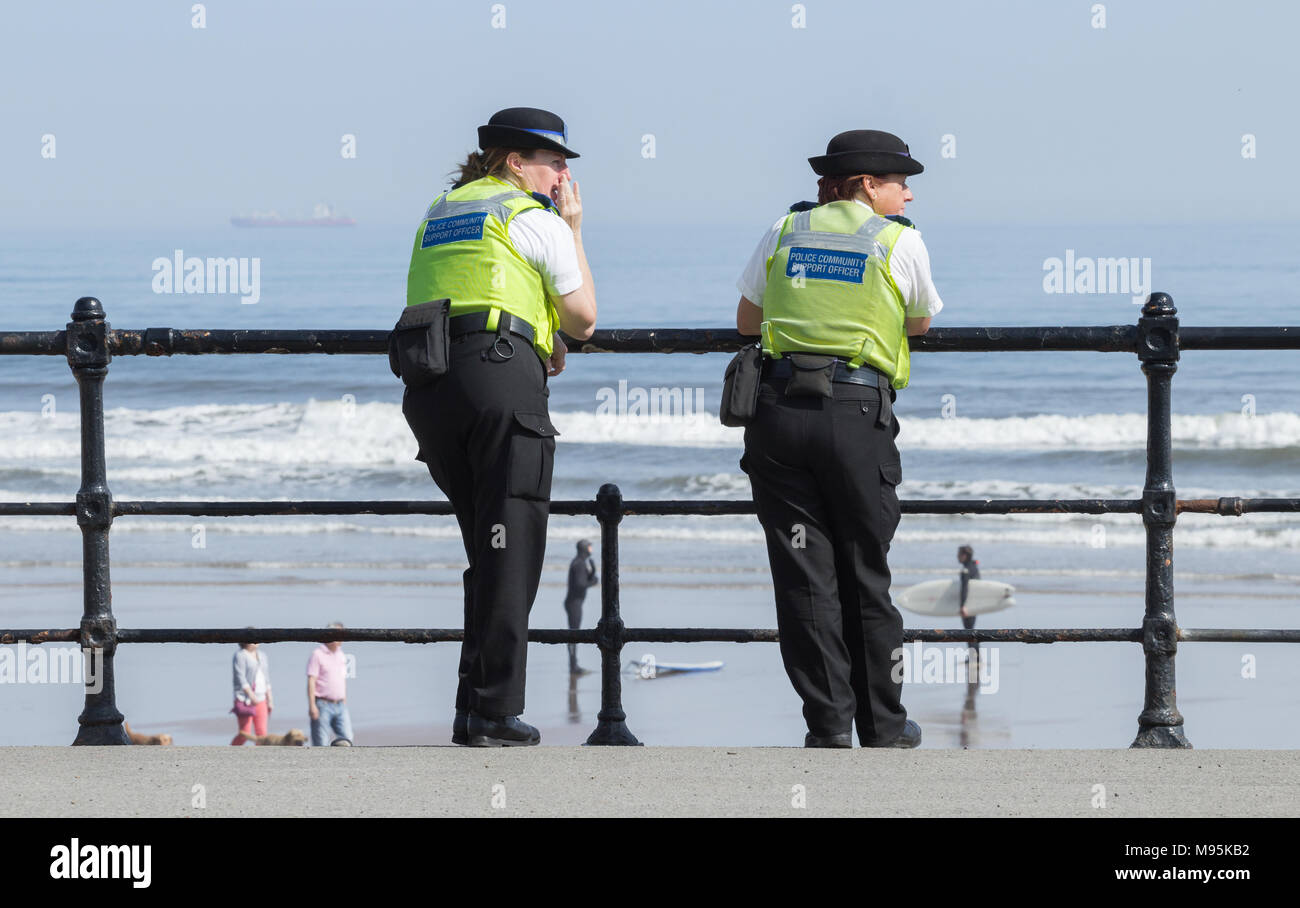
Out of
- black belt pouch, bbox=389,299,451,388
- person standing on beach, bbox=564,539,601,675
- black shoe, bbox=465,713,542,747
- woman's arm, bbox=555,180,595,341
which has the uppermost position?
woman's arm, bbox=555,180,595,341

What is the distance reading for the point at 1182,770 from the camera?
386 cm

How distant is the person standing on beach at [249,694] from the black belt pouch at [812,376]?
7.71 m

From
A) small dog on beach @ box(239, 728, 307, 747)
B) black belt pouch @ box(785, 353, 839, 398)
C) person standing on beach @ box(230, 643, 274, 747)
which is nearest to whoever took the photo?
black belt pouch @ box(785, 353, 839, 398)

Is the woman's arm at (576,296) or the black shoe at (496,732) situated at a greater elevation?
the woman's arm at (576,296)

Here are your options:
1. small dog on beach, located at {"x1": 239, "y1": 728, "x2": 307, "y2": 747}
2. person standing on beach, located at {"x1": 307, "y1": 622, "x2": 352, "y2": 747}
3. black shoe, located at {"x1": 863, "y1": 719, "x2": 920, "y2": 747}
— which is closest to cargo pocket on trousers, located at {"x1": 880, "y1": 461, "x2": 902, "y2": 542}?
black shoe, located at {"x1": 863, "y1": 719, "x2": 920, "y2": 747}

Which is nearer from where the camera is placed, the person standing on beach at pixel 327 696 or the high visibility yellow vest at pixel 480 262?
the high visibility yellow vest at pixel 480 262

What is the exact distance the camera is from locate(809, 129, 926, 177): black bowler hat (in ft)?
13.9

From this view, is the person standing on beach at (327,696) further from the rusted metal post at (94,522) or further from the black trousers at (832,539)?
the black trousers at (832,539)

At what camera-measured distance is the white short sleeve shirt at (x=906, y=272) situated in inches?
165

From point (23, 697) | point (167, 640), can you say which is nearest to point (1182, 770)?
point (167, 640)

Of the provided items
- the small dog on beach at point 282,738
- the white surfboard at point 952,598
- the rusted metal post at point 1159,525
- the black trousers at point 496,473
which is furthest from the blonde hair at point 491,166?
the white surfboard at point 952,598

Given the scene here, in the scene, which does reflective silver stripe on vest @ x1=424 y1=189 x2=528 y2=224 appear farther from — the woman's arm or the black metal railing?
the black metal railing

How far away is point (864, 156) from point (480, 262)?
3.35 ft

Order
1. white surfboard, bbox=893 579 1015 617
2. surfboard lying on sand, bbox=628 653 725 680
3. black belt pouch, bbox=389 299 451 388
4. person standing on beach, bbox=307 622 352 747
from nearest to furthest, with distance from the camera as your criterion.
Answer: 1. black belt pouch, bbox=389 299 451 388
2. person standing on beach, bbox=307 622 352 747
3. surfboard lying on sand, bbox=628 653 725 680
4. white surfboard, bbox=893 579 1015 617
